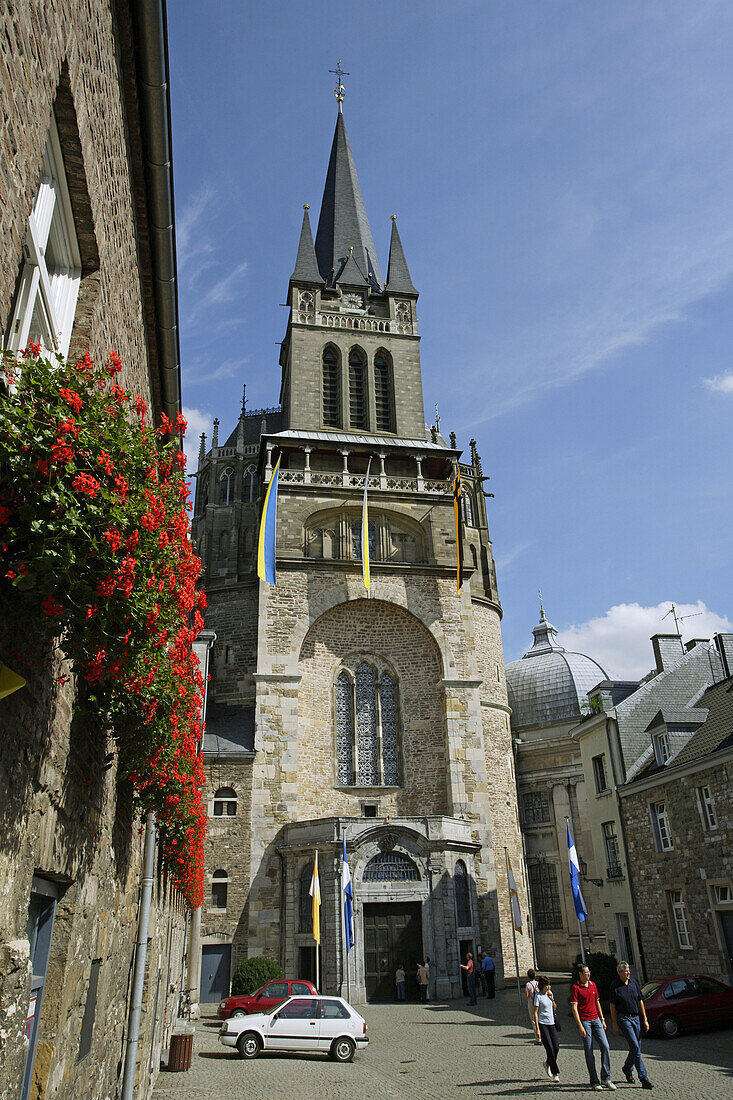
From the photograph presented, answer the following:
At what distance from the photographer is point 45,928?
4031 millimetres

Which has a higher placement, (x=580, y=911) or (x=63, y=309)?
(x=63, y=309)

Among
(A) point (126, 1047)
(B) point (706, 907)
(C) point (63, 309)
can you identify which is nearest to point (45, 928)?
(C) point (63, 309)

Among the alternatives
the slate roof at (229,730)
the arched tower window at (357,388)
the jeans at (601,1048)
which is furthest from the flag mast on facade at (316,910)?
the arched tower window at (357,388)

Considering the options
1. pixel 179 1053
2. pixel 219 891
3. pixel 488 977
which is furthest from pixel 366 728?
pixel 179 1053

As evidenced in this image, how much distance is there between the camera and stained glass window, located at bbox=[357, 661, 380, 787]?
86.8ft

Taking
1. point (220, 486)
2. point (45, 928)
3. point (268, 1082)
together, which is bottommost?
point (268, 1082)

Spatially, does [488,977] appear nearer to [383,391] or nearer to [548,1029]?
[548,1029]

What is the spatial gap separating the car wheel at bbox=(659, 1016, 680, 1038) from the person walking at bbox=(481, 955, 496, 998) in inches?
301

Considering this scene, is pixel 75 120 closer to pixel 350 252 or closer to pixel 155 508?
pixel 155 508

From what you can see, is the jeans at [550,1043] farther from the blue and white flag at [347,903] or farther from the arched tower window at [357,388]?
the arched tower window at [357,388]

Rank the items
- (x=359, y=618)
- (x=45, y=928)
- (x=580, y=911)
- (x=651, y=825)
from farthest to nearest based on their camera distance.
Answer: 1. (x=359, y=618)
2. (x=651, y=825)
3. (x=580, y=911)
4. (x=45, y=928)

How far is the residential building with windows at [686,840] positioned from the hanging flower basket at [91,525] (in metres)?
16.8

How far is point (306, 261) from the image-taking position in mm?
36562

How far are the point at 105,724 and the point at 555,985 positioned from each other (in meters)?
28.1
